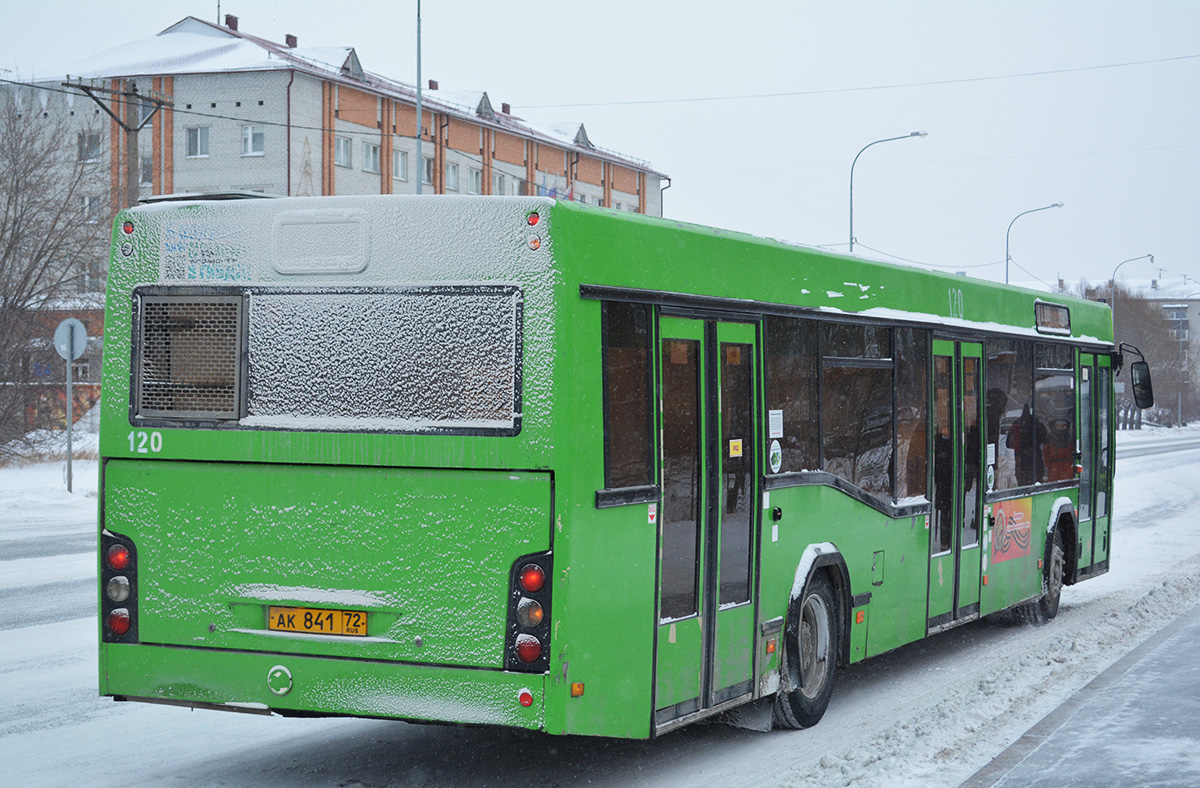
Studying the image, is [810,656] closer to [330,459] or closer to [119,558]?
[330,459]

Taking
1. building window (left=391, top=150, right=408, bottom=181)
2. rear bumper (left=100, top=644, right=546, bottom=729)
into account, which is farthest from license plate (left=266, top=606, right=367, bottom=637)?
building window (left=391, top=150, right=408, bottom=181)

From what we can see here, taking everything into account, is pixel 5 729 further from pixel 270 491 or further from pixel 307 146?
pixel 307 146

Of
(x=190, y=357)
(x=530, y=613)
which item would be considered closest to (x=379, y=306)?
(x=190, y=357)

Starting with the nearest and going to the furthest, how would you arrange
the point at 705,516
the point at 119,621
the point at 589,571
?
1. the point at 589,571
2. the point at 119,621
3. the point at 705,516

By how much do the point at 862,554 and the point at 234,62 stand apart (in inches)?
1887

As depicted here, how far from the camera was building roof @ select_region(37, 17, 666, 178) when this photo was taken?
172ft

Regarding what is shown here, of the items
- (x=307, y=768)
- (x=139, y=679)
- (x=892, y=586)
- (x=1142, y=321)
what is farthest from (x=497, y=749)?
(x=1142, y=321)

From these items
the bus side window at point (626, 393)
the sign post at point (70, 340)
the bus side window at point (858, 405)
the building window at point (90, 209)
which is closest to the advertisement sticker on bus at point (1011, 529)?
the bus side window at point (858, 405)

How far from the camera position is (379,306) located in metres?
6.18

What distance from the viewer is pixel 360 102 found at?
54.5 meters

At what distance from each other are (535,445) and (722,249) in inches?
75.1

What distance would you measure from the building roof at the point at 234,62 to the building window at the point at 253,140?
2168 millimetres

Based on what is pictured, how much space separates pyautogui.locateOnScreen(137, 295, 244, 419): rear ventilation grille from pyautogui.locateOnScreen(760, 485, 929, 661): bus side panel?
299 cm

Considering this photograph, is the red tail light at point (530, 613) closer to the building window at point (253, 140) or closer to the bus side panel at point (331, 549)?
the bus side panel at point (331, 549)
